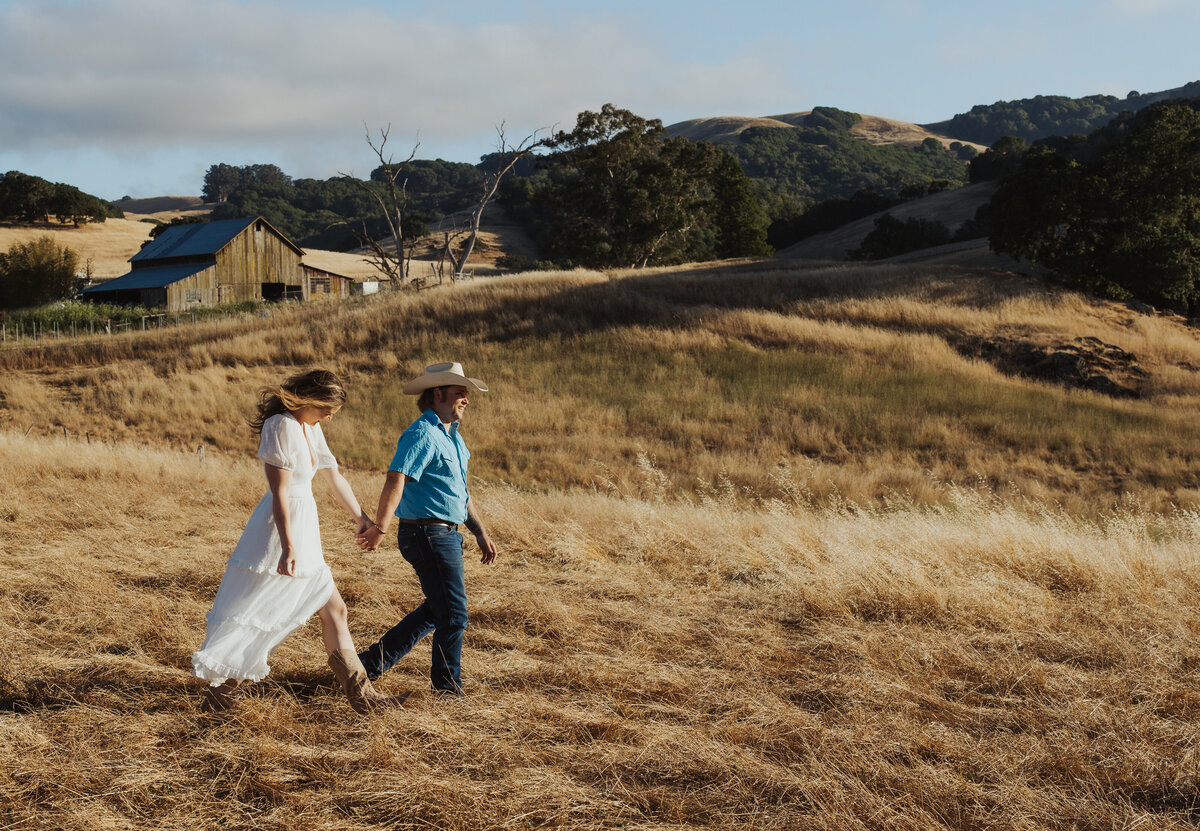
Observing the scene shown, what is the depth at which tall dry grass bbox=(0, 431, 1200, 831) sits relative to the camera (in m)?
3.25

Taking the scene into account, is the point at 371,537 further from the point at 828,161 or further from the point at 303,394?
the point at 828,161

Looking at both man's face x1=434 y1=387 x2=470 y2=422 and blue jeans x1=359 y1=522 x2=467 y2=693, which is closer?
blue jeans x1=359 y1=522 x2=467 y2=693

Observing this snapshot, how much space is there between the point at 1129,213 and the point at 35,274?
208 ft

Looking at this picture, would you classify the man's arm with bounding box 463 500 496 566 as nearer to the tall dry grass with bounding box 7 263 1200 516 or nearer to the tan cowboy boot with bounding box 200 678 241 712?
the tan cowboy boot with bounding box 200 678 241 712

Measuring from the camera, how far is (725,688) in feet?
14.5

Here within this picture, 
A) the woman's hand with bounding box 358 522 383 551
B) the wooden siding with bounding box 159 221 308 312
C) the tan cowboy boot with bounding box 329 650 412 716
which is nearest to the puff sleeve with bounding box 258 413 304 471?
the woman's hand with bounding box 358 522 383 551

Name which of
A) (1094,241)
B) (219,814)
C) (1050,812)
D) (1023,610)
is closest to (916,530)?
(1023,610)

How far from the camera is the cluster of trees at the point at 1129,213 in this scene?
97.3 ft

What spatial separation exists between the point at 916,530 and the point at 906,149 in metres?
188

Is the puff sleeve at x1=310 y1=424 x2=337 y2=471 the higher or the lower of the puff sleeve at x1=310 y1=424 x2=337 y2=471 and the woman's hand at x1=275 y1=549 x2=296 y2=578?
the higher

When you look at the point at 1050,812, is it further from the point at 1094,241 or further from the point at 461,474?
the point at 1094,241

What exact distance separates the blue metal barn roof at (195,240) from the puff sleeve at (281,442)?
4849cm

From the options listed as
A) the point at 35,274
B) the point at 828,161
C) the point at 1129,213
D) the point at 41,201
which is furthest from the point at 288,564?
the point at 828,161

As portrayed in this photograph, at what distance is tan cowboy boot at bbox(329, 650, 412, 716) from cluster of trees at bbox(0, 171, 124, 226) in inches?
3433
